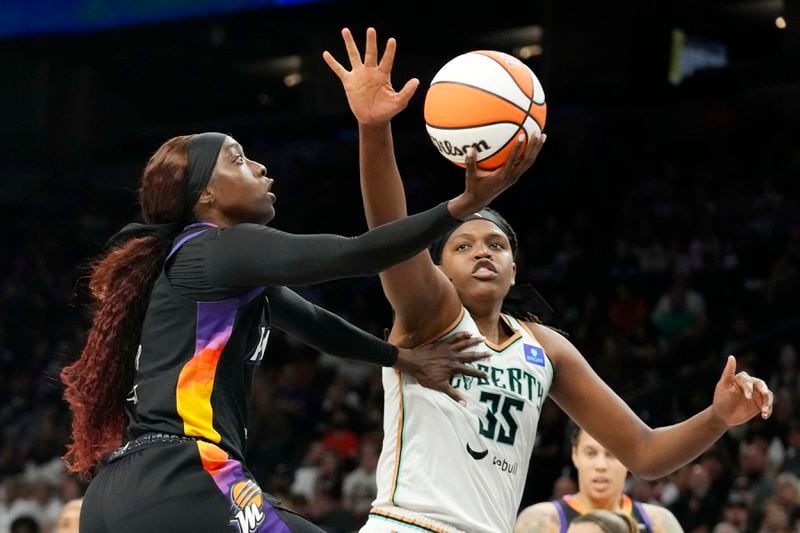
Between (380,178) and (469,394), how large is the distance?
73 cm

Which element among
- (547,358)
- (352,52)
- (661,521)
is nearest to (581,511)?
(661,521)

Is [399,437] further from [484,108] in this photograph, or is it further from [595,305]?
[595,305]

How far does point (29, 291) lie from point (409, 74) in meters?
6.46

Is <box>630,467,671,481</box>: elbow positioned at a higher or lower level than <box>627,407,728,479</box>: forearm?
lower

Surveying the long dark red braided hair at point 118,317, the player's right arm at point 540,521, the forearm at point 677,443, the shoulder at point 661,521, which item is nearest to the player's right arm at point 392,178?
the long dark red braided hair at point 118,317

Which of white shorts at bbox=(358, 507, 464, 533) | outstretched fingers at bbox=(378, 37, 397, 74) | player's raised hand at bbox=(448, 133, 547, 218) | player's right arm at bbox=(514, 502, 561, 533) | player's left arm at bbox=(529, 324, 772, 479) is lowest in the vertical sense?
player's right arm at bbox=(514, 502, 561, 533)

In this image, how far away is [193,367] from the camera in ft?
10.5

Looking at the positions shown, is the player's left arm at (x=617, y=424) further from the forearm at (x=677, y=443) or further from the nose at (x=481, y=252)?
the nose at (x=481, y=252)

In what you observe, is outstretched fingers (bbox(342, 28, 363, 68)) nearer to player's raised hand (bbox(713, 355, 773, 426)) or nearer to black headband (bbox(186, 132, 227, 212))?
black headband (bbox(186, 132, 227, 212))

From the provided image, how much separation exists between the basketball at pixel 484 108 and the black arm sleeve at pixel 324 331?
61cm

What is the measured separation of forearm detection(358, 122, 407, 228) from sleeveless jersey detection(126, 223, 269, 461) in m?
0.39

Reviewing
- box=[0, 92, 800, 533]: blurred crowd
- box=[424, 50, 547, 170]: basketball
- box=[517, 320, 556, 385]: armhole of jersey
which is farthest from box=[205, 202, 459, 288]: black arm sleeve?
box=[0, 92, 800, 533]: blurred crowd

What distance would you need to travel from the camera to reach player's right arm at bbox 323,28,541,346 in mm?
3189

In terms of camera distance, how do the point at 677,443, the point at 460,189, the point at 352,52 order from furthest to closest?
the point at 460,189, the point at 677,443, the point at 352,52
